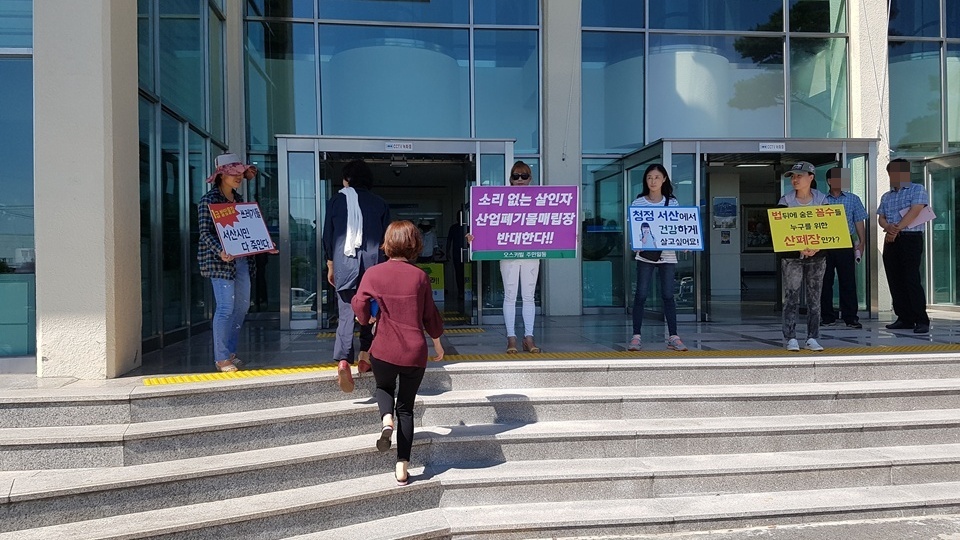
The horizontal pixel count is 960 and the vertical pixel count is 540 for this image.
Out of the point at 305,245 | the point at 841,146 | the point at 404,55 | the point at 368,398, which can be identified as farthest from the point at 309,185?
the point at 841,146

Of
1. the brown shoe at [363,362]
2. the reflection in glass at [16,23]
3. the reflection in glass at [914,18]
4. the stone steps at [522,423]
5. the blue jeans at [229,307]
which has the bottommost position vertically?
the stone steps at [522,423]

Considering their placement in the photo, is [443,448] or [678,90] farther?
[678,90]

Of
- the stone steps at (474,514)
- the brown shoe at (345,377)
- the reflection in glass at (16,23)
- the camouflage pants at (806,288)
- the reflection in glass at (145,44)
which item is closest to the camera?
the stone steps at (474,514)

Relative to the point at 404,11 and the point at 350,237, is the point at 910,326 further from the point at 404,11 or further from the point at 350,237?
the point at 404,11

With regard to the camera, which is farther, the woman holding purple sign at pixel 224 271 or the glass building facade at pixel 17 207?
the woman holding purple sign at pixel 224 271

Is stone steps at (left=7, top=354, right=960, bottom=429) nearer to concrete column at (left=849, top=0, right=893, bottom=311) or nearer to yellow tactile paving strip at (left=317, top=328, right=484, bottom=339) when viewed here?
yellow tactile paving strip at (left=317, top=328, right=484, bottom=339)

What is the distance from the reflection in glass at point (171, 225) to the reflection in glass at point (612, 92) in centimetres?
634

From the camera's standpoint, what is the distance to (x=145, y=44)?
7.06 metres

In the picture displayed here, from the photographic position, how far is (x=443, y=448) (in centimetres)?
468

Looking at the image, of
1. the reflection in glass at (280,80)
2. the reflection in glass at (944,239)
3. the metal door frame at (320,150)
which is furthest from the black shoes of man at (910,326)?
the reflection in glass at (280,80)

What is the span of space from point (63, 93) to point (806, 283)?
674 centimetres

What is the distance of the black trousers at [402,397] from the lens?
4262mm

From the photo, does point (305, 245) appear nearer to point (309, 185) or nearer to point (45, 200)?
point (309, 185)

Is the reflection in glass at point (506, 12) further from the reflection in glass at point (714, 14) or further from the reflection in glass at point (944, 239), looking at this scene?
the reflection in glass at point (944, 239)
